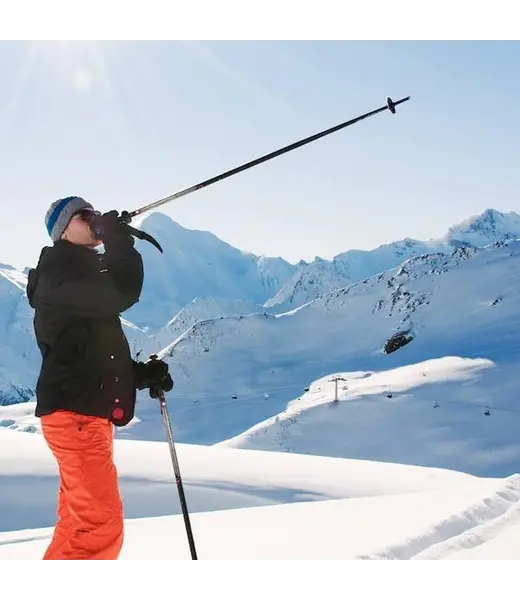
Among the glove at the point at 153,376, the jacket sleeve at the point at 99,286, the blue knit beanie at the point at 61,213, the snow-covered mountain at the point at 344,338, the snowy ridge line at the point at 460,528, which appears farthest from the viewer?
the snow-covered mountain at the point at 344,338

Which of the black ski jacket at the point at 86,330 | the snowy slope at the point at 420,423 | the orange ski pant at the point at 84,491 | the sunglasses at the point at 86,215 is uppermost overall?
the sunglasses at the point at 86,215

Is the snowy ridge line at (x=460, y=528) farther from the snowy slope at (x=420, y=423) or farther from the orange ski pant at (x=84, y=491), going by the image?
the snowy slope at (x=420, y=423)

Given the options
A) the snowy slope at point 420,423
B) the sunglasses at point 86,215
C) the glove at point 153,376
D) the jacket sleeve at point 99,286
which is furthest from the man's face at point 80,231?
the snowy slope at point 420,423

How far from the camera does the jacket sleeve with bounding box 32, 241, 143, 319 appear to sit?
3.82 meters

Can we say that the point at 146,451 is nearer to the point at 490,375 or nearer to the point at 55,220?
the point at 55,220

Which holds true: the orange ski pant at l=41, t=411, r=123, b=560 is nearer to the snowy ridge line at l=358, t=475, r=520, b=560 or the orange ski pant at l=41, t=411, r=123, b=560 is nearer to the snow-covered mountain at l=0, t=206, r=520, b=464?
the snowy ridge line at l=358, t=475, r=520, b=560

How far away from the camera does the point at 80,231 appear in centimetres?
409

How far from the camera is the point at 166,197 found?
4355 mm

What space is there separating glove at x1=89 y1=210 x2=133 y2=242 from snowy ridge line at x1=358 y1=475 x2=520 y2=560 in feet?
9.56

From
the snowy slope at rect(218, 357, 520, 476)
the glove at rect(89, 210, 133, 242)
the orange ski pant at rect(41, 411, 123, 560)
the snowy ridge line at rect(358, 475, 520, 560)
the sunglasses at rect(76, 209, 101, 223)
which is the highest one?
the sunglasses at rect(76, 209, 101, 223)

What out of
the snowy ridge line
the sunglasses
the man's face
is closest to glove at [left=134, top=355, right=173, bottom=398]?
the man's face

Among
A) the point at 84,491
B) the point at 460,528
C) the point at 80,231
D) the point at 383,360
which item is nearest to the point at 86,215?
the point at 80,231

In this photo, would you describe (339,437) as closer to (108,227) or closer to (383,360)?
(383,360)

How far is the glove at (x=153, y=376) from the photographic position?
13.8 feet
